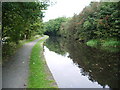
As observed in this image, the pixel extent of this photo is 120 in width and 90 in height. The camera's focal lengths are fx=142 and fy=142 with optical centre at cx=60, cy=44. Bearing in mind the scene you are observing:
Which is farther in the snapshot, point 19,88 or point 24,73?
point 24,73

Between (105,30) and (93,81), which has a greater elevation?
(105,30)

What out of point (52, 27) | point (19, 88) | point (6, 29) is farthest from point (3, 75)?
point (52, 27)

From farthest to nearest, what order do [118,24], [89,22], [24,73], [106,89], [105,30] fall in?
[89,22]
[105,30]
[118,24]
[24,73]
[106,89]

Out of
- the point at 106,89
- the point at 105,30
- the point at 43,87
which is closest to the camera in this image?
the point at 43,87

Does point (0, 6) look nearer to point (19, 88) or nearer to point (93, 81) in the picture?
point (19, 88)

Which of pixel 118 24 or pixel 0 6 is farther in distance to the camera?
pixel 118 24

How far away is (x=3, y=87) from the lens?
611cm

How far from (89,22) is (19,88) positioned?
81.3ft

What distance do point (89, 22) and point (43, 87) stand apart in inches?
949

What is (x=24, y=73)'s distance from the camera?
26.0 ft

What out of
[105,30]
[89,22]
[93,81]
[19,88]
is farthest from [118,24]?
[19,88]

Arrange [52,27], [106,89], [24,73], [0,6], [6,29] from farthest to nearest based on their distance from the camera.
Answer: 1. [52,27]
2. [6,29]
3. [0,6]
4. [24,73]
5. [106,89]

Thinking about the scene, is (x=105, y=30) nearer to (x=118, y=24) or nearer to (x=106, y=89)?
(x=118, y=24)

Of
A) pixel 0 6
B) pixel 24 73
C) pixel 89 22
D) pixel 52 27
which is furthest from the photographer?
pixel 52 27
